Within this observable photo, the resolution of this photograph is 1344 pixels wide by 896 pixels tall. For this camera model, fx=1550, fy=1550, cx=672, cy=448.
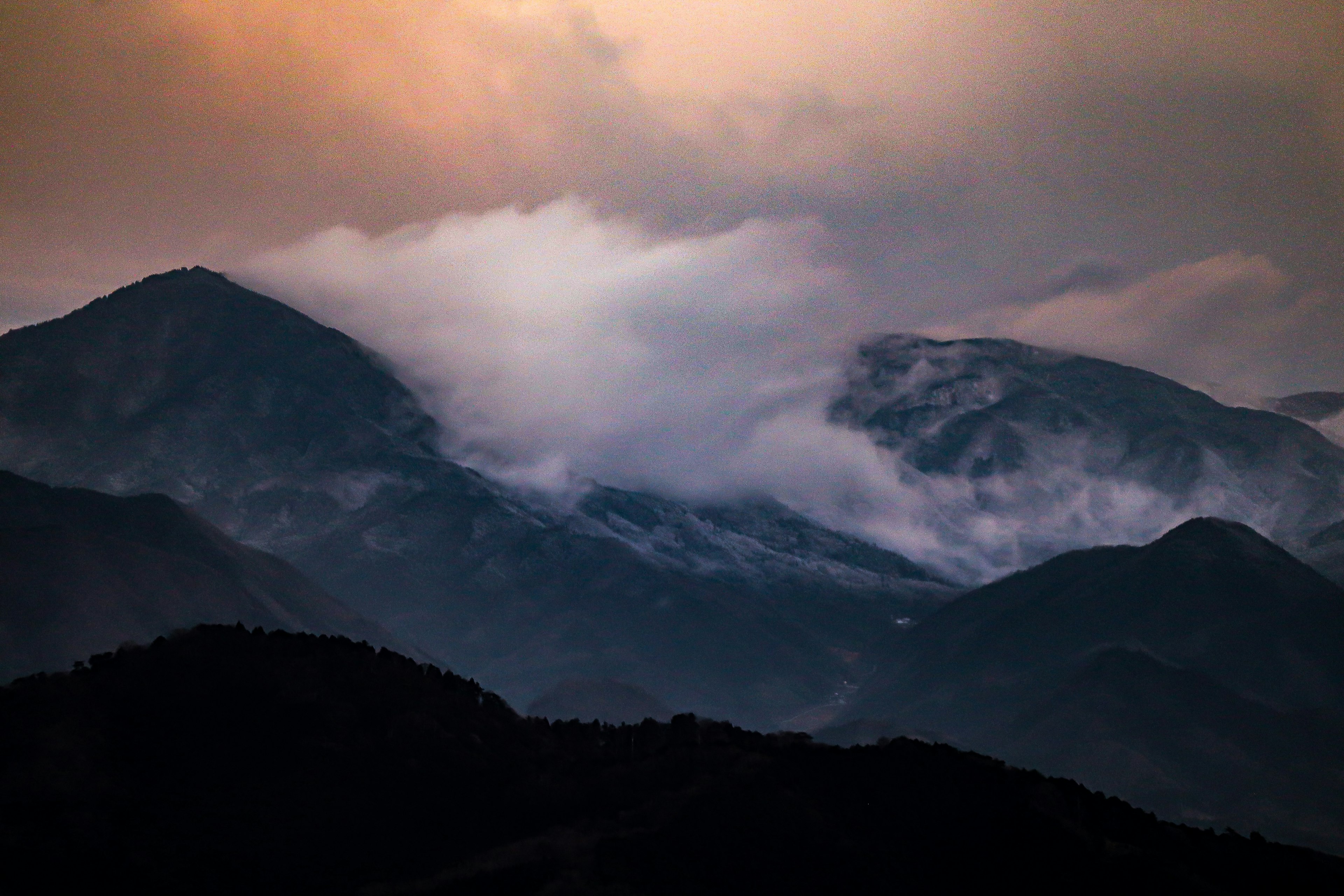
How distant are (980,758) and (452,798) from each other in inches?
2042

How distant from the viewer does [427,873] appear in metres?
126

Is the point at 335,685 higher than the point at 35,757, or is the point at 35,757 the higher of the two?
the point at 335,685

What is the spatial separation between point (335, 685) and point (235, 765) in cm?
1594

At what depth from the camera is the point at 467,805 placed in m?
140

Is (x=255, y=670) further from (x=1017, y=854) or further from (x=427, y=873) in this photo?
(x=1017, y=854)

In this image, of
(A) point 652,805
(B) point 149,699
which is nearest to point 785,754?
(A) point 652,805

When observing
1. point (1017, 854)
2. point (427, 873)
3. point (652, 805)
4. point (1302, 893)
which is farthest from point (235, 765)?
point (1302, 893)

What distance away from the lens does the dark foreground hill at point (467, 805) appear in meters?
124

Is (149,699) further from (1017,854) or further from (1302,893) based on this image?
(1302,893)

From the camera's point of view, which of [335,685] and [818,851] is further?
[335,685]

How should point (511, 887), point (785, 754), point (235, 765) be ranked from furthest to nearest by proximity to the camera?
point (785, 754)
point (235, 765)
point (511, 887)

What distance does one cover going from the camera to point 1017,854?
438 feet

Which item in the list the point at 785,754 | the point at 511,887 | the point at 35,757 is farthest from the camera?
the point at 785,754

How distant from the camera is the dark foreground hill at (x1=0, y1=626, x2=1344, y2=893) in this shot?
124 metres
